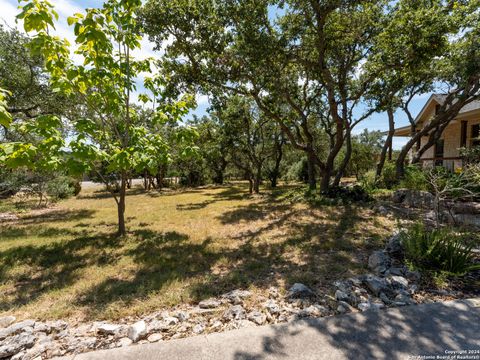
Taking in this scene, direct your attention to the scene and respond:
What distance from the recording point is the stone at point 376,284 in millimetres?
3171

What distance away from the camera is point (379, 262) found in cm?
396

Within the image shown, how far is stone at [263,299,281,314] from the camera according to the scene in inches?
112

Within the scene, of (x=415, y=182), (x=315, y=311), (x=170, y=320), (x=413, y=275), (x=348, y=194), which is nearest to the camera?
(x=170, y=320)

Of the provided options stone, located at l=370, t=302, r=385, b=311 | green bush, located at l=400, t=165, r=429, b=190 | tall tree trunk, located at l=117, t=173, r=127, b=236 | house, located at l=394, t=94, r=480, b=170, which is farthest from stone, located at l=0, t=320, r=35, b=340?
house, located at l=394, t=94, r=480, b=170

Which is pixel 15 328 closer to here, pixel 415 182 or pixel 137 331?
pixel 137 331

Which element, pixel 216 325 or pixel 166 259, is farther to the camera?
pixel 166 259

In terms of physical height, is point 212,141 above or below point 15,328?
above

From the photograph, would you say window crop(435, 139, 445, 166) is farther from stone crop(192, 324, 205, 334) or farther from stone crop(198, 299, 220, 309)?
stone crop(192, 324, 205, 334)

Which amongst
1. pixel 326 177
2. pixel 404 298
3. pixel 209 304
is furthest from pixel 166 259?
pixel 326 177

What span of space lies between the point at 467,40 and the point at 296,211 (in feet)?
27.2

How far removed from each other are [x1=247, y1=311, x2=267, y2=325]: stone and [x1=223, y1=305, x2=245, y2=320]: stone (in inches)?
3.7

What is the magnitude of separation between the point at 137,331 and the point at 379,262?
372cm

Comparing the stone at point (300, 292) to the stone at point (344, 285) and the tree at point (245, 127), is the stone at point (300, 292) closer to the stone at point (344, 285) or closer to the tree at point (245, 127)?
the stone at point (344, 285)

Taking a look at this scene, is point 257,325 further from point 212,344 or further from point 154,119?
point 154,119
